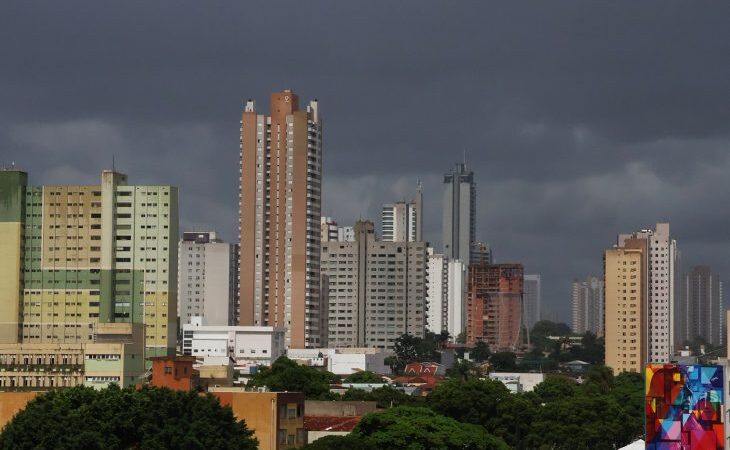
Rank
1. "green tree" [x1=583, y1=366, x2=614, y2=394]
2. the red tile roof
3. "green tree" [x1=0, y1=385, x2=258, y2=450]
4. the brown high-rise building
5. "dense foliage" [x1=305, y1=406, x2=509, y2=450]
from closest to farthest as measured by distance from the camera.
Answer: "green tree" [x1=0, y1=385, x2=258, y2=450] < "dense foliage" [x1=305, y1=406, x2=509, y2=450] < the red tile roof < "green tree" [x1=583, y1=366, x2=614, y2=394] < the brown high-rise building

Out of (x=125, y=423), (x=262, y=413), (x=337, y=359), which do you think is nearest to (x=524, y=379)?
(x=337, y=359)

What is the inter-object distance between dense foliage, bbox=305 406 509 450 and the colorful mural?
24.0 metres

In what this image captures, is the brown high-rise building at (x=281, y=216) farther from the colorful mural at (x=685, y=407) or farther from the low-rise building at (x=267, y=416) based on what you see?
the colorful mural at (x=685, y=407)

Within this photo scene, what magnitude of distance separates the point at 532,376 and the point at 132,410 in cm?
10335

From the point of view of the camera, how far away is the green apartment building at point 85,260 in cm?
12394

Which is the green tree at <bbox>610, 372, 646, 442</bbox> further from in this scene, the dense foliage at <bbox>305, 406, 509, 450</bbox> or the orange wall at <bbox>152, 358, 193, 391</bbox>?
the orange wall at <bbox>152, 358, 193, 391</bbox>

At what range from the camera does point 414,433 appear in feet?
238

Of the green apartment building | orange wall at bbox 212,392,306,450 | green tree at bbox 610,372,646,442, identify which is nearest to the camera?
orange wall at bbox 212,392,306,450

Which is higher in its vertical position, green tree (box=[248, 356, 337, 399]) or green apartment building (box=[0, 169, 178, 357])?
green apartment building (box=[0, 169, 178, 357])

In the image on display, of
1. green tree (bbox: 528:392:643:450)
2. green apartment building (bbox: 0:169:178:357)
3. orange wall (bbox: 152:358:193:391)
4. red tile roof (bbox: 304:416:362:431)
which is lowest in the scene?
green tree (bbox: 528:392:643:450)

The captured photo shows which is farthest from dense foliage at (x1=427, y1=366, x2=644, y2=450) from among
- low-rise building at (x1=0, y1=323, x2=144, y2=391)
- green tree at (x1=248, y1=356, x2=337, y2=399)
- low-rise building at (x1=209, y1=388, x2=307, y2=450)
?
low-rise building at (x1=209, y1=388, x2=307, y2=450)

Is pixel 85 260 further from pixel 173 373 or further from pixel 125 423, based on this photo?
pixel 125 423

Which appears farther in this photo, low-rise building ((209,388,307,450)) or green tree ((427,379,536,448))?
green tree ((427,379,536,448))

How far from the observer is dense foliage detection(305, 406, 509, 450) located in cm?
7150
